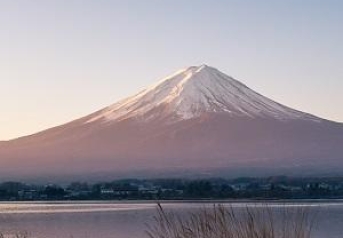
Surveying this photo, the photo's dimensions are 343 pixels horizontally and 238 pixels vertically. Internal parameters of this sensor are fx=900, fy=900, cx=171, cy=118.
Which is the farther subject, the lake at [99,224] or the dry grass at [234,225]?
A: the lake at [99,224]

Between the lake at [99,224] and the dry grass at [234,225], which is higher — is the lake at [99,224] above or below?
above

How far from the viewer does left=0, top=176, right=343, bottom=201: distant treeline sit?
51.3m

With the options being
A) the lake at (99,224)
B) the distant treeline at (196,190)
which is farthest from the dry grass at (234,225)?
the distant treeline at (196,190)

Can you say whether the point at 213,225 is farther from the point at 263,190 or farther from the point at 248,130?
the point at 248,130

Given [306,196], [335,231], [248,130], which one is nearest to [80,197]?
[248,130]

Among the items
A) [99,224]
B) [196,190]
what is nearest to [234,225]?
[99,224]

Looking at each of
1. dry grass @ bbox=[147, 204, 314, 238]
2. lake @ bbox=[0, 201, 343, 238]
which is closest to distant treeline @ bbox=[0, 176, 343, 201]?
lake @ bbox=[0, 201, 343, 238]

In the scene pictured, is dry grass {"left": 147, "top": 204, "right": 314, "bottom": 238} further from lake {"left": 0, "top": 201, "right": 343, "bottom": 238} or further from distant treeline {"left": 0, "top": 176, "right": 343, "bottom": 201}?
distant treeline {"left": 0, "top": 176, "right": 343, "bottom": 201}

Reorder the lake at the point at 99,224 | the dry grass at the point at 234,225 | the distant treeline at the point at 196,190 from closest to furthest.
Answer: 1. the dry grass at the point at 234,225
2. the lake at the point at 99,224
3. the distant treeline at the point at 196,190

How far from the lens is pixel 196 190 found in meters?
52.6

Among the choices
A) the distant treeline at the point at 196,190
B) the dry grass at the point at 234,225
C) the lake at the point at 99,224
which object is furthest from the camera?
the distant treeline at the point at 196,190

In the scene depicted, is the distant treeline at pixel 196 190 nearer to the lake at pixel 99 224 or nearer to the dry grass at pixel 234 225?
the lake at pixel 99 224

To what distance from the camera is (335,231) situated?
20.9 m

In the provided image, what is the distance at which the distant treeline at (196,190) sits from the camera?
51.3 metres
